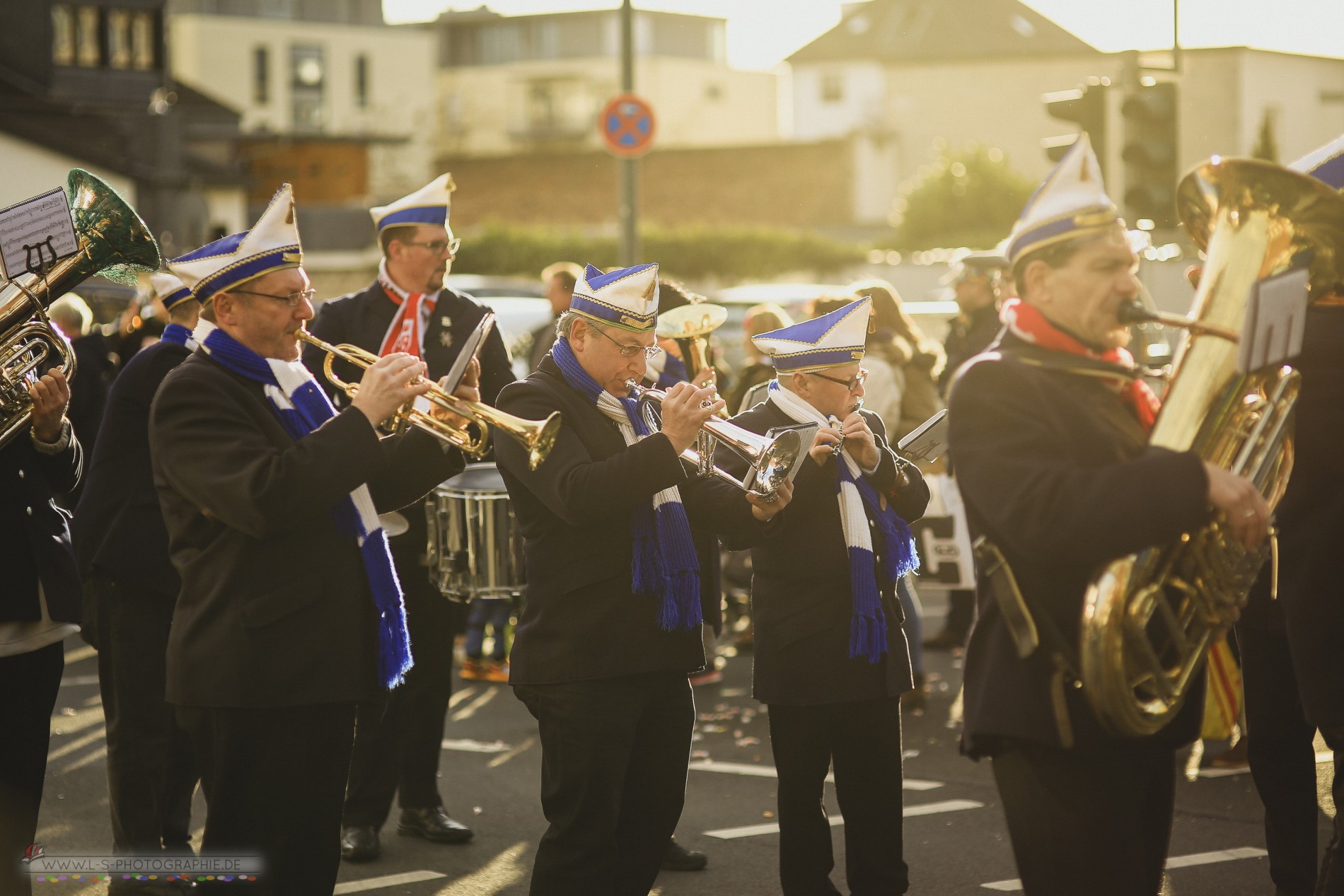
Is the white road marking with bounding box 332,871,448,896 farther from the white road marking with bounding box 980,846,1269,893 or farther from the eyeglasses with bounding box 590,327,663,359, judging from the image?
the eyeglasses with bounding box 590,327,663,359

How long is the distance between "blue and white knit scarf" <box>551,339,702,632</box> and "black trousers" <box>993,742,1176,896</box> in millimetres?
1198

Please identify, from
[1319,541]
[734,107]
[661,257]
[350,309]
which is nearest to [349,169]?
[661,257]

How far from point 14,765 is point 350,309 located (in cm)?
234

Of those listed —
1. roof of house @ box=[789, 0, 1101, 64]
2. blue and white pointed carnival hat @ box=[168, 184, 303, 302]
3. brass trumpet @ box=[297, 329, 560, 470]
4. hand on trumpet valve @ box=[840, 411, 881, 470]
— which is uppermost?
roof of house @ box=[789, 0, 1101, 64]

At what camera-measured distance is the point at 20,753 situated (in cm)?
469

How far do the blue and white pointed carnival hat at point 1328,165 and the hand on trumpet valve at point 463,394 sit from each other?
225 cm

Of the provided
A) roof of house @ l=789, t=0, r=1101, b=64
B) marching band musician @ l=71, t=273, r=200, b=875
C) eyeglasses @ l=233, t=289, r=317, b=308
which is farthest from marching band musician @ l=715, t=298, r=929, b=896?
roof of house @ l=789, t=0, r=1101, b=64

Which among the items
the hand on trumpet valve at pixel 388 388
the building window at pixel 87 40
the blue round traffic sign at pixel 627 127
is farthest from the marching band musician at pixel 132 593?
the building window at pixel 87 40

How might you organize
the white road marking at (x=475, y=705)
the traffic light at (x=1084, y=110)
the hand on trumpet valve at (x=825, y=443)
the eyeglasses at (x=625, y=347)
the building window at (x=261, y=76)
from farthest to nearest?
the building window at (x=261, y=76) → the traffic light at (x=1084, y=110) → the white road marking at (x=475, y=705) → the hand on trumpet valve at (x=825, y=443) → the eyeglasses at (x=625, y=347)

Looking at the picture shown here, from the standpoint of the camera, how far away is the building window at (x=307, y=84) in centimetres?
6225

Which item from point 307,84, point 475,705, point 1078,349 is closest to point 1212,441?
point 1078,349

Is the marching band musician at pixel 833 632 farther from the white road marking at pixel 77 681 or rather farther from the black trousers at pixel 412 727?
the white road marking at pixel 77 681

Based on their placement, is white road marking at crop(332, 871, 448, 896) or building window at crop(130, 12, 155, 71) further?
building window at crop(130, 12, 155, 71)

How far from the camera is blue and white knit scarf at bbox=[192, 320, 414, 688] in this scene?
4.17m
